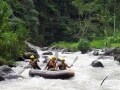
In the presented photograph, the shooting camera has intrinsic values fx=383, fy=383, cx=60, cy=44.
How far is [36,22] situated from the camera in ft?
172

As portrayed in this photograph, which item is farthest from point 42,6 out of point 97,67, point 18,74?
point 18,74

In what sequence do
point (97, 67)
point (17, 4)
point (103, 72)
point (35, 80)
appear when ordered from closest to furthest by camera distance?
point (35, 80)
point (103, 72)
point (97, 67)
point (17, 4)

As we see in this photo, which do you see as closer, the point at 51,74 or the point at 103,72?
the point at 51,74

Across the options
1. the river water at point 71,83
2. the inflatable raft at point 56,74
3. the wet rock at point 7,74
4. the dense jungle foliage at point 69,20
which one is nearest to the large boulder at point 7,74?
the wet rock at point 7,74

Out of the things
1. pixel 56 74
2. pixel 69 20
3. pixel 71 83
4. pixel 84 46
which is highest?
pixel 69 20

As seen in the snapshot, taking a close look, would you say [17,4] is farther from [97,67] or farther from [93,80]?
[93,80]

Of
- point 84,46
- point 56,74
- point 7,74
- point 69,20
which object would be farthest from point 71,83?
point 69,20

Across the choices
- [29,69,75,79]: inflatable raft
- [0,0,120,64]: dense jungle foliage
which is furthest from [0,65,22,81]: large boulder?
[0,0,120,64]: dense jungle foliage

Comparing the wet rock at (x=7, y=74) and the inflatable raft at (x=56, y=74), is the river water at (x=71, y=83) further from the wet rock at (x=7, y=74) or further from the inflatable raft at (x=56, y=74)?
the wet rock at (x=7, y=74)

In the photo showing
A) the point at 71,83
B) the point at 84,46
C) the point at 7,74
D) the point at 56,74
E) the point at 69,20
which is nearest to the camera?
the point at 71,83

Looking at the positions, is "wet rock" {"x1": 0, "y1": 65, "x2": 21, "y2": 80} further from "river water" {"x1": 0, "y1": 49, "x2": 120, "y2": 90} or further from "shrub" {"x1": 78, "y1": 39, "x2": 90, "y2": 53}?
"shrub" {"x1": 78, "y1": 39, "x2": 90, "y2": 53}

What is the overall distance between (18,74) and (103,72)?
219 inches

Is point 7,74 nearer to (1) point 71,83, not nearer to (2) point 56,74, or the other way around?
(2) point 56,74

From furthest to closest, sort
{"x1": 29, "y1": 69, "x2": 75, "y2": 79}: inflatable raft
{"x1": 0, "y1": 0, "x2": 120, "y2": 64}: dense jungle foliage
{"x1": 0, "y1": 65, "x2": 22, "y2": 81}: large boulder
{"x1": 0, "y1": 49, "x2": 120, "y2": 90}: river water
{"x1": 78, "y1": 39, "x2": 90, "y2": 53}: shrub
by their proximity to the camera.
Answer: {"x1": 0, "y1": 0, "x2": 120, "y2": 64}: dense jungle foliage < {"x1": 78, "y1": 39, "x2": 90, "y2": 53}: shrub < {"x1": 0, "y1": 65, "x2": 22, "y2": 81}: large boulder < {"x1": 29, "y1": 69, "x2": 75, "y2": 79}: inflatable raft < {"x1": 0, "y1": 49, "x2": 120, "y2": 90}: river water
